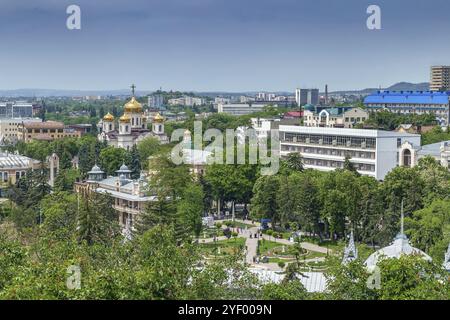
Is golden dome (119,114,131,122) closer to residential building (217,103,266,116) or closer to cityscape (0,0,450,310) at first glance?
cityscape (0,0,450,310)

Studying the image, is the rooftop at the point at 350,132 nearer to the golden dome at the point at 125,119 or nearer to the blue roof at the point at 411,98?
the golden dome at the point at 125,119

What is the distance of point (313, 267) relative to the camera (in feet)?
80.8

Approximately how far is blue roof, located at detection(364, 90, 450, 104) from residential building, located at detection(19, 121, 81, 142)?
23.7 metres

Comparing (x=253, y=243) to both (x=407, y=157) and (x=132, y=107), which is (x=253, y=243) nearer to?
(x=407, y=157)

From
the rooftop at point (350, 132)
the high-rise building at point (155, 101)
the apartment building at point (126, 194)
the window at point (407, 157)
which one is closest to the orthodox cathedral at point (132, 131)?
the rooftop at point (350, 132)

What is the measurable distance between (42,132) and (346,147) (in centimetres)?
3125

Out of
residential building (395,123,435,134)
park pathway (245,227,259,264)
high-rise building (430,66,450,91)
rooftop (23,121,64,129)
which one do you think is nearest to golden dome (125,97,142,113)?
rooftop (23,121,64,129)

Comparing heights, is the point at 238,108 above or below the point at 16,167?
above

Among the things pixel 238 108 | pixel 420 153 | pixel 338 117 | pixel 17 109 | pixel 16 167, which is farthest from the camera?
pixel 17 109

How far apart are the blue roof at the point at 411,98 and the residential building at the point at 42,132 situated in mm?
23665

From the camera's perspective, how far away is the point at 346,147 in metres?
41.4

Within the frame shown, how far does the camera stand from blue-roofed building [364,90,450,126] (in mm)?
68500

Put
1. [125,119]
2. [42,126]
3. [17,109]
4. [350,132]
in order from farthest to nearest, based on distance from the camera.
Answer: [17,109], [42,126], [125,119], [350,132]

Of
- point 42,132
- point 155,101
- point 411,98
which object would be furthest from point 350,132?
point 155,101
